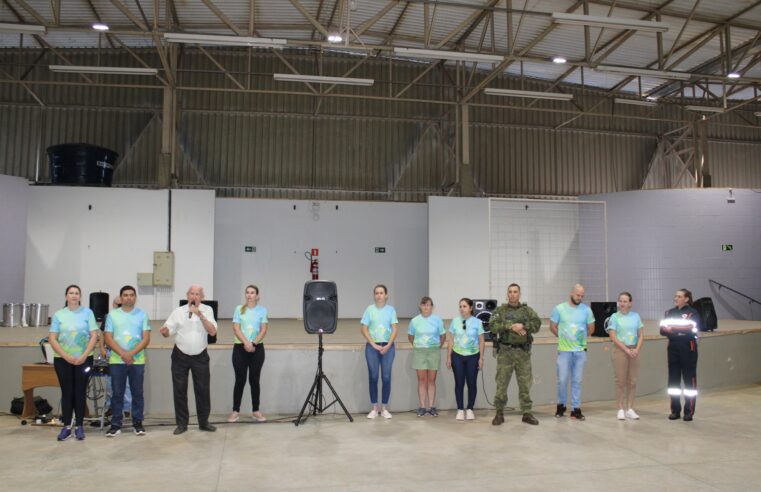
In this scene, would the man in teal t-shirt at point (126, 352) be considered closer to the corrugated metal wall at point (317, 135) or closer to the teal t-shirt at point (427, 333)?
the teal t-shirt at point (427, 333)

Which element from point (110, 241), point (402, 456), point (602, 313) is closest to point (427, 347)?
point (402, 456)

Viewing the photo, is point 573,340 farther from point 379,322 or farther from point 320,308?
point 320,308

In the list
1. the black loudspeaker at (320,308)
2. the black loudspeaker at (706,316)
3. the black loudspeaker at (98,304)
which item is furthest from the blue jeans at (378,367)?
the black loudspeaker at (706,316)

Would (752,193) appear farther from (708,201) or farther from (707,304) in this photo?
(707,304)

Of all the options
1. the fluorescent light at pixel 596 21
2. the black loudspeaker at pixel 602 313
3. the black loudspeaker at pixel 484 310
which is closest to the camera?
the black loudspeaker at pixel 484 310

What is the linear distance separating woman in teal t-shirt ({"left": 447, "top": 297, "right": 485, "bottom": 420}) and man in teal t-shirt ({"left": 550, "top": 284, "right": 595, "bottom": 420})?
0.93 meters

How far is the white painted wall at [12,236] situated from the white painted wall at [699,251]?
14.1m

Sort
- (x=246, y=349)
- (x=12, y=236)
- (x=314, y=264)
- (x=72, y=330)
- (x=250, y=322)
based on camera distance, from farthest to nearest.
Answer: (x=314, y=264) → (x=12, y=236) → (x=250, y=322) → (x=246, y=349) → (x=72, y=330)

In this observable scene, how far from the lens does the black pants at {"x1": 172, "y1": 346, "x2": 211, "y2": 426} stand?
602 centimetres

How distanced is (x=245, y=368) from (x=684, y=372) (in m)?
5.16

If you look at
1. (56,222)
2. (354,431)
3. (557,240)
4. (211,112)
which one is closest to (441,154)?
(557,240)

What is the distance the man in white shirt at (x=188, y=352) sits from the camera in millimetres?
5938

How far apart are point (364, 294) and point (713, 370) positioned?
8.26m

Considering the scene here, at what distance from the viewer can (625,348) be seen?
671 centimetres
